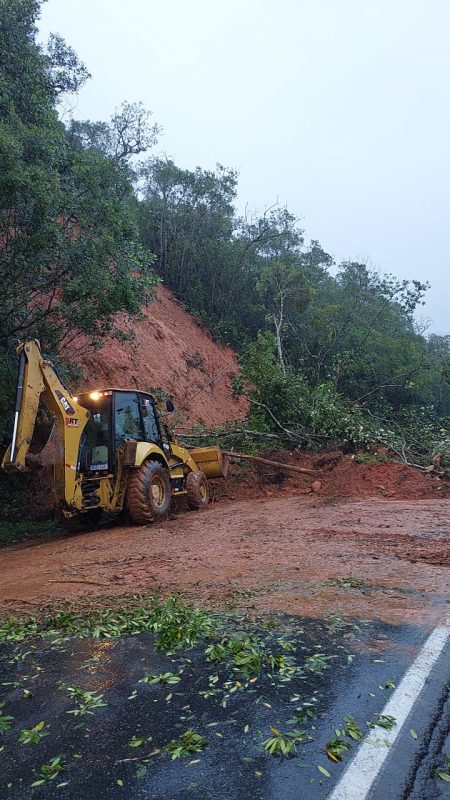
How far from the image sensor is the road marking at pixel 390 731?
8.21 feet

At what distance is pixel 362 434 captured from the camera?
1550cm

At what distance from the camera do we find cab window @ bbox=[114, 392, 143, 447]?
34.4 ft

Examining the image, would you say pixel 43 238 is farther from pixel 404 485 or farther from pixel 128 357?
pixel 128 357

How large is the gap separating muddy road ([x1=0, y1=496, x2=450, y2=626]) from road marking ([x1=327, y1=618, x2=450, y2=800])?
0.63 meters

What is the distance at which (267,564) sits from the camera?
6816mm

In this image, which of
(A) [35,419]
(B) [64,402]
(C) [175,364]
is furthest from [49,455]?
(C) [175,364]

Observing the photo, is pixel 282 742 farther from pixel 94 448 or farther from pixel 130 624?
pixel 94 448

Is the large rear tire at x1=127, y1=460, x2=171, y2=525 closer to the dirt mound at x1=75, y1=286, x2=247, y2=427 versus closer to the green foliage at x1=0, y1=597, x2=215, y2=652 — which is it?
the green foliage at x1=0, y1=597, x2=215, y2=652

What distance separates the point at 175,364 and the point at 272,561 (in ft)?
62.2

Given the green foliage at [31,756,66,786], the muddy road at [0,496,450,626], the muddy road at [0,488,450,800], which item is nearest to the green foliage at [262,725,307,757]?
the muddy road at [0,488,450,800]

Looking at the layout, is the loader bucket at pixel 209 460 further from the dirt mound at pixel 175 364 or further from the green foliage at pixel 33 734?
the green foliage at pixel 33 734

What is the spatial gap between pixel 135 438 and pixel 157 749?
8.22m

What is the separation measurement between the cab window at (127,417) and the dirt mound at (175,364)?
745 cm

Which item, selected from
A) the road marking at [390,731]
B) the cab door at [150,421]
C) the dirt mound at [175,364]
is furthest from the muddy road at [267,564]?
the dirt mound at [175,364]
